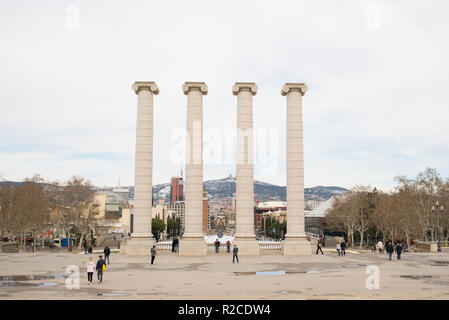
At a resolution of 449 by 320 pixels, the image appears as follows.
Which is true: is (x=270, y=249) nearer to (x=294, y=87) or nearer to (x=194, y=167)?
(x=194, y=167)

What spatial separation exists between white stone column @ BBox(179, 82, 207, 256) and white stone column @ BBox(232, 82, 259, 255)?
4.34 meters

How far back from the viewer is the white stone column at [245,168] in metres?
48.2

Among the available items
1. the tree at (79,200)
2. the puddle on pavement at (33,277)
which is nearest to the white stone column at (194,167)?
the puddle on pavement at (33,277)

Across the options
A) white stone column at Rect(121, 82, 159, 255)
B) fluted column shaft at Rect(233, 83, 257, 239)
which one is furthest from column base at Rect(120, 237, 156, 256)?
fluted column shaft at Rect(233, 83, 257, 239)

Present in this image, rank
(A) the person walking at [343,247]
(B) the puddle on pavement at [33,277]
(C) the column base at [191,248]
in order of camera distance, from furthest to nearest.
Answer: (A) the person walking at [343,247], (C) the column base at [191,248], (B) the puddle on pavement at [33,277]

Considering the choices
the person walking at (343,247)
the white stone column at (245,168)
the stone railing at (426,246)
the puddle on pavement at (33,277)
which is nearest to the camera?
the puddle on pavement at (33,277)

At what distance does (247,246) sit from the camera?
4738cm

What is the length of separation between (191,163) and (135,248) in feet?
38.5

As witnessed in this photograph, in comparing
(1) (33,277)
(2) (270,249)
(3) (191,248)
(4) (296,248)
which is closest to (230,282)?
→ (1) (33,277)

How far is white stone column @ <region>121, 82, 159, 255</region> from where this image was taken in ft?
157

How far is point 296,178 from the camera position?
1962 inches

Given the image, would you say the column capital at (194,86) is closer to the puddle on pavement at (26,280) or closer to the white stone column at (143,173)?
the white stone column at (143,173)
